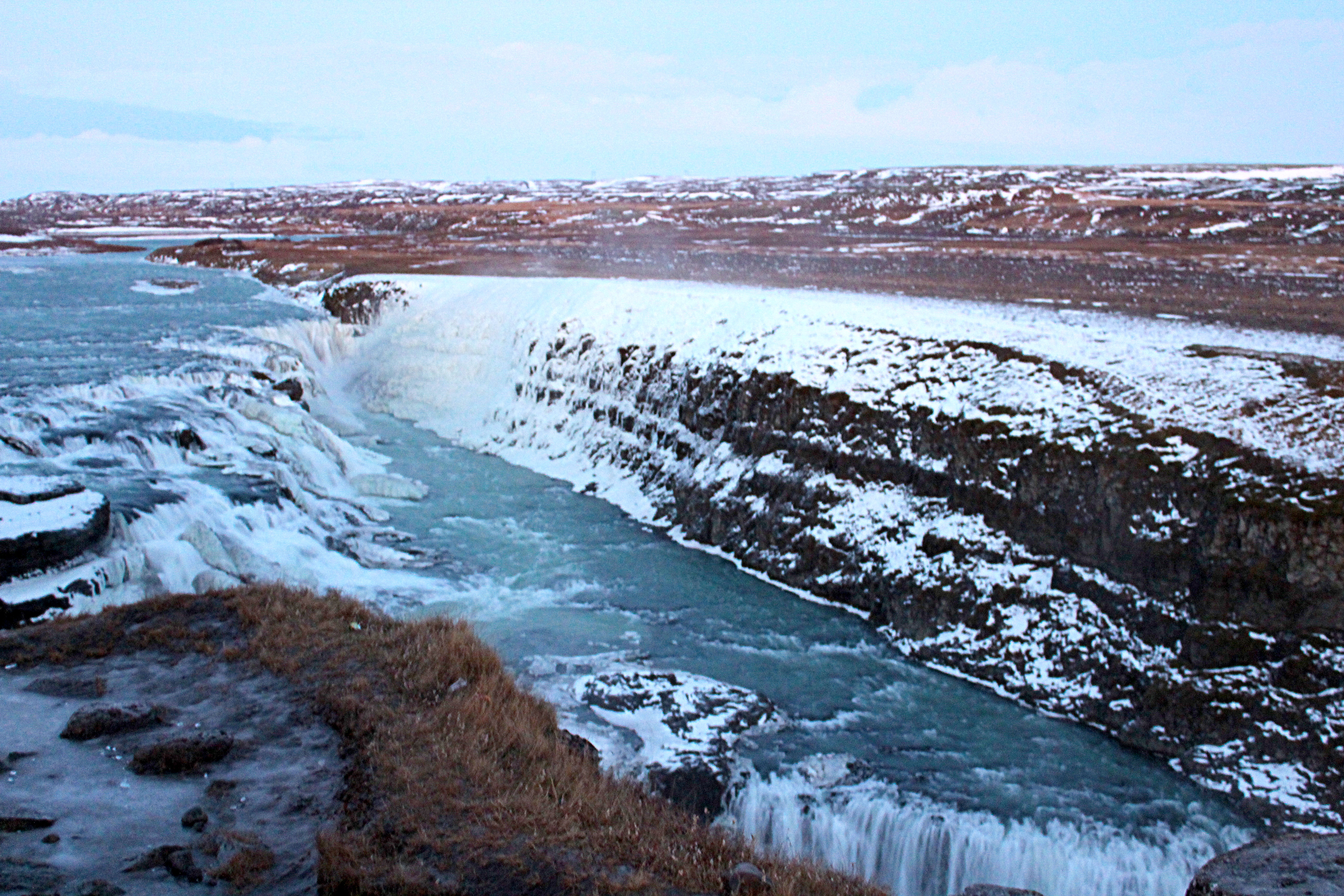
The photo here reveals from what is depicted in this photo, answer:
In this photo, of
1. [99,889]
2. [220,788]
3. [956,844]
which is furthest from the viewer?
[956,844]

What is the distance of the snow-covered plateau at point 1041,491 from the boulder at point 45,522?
1055cm

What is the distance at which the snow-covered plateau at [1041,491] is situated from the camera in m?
11.8

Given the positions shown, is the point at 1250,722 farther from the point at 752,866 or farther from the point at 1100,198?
the point at 1100,198

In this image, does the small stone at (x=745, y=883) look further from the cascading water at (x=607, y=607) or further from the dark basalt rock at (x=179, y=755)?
the dark basalt rock at (x=179, y=755)

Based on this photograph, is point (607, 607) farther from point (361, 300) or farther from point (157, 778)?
point (361, 300)

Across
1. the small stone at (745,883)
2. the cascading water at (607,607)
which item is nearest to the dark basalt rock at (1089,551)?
the cascading water at (607,607)

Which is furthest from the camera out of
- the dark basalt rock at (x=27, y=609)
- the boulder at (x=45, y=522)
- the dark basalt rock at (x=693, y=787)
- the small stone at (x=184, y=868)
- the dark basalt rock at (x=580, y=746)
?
the boulder at (x=45, y=522)

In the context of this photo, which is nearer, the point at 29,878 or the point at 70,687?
the point at 29,878

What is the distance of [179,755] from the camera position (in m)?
Result: 7.64

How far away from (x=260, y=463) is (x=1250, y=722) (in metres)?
17.7

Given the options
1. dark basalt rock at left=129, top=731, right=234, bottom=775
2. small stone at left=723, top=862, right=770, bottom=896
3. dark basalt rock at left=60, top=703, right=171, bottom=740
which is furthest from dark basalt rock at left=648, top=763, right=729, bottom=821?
dark basalt rock at left=60, top=703, right=171, bottom=740

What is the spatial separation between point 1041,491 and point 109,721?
1294 cm

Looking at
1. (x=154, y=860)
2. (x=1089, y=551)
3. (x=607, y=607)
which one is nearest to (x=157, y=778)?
(x=154, y=860)

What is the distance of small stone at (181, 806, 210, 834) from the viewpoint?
6762 mm
